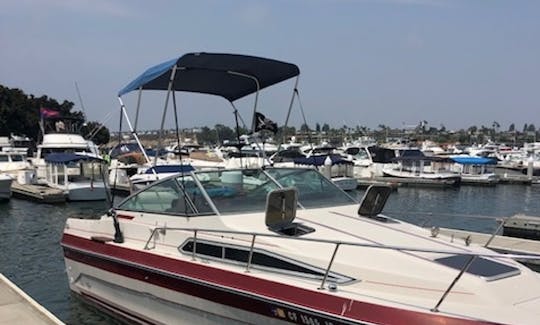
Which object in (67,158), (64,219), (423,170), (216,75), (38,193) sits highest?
(216,75)

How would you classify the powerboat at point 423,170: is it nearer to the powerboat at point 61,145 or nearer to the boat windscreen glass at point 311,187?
the powerboat at point 61,145

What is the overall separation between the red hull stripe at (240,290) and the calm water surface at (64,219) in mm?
1319

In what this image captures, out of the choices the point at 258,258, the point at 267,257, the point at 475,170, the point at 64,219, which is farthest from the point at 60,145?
the point at 267,257

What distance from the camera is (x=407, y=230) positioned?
6680 millimetres

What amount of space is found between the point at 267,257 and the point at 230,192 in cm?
154

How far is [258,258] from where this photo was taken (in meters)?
5.78

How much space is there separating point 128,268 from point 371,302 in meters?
3.57

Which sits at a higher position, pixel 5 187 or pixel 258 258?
pixel 258 258

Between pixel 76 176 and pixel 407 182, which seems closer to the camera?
pixel 76 176

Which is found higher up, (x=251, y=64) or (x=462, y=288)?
(x=251, y=64)

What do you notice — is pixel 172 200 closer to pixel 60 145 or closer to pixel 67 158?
pixel 67 158

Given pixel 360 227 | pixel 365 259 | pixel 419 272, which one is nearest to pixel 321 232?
pixel 360 227

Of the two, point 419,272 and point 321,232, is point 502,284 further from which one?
point 321,232

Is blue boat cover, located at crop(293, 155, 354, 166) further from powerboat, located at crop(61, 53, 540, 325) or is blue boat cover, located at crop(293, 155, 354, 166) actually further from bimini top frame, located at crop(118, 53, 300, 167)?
powerboat, located at crop(61, 53, 540, 325)
